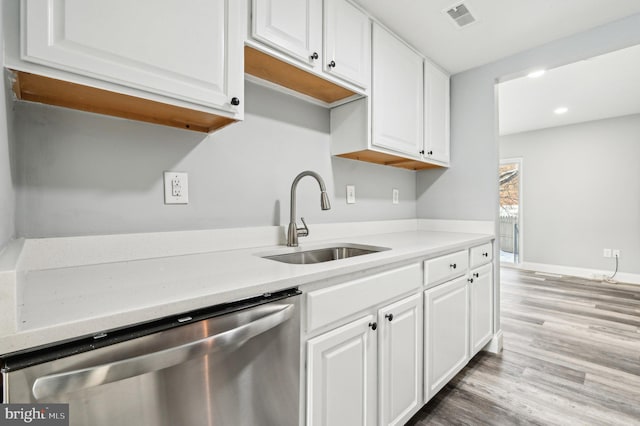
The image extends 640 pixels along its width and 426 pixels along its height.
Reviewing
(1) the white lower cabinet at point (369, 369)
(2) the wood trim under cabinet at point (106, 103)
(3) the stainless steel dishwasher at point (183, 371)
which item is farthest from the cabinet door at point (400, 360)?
(2) the wood trim under cabinet at point (106, 103)

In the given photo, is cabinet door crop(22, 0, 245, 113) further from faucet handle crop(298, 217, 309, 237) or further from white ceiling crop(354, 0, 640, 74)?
white ceiling crop(354, 0, 640, 74)

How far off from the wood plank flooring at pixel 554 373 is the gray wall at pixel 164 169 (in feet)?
4.07

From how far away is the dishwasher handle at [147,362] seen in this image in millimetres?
505

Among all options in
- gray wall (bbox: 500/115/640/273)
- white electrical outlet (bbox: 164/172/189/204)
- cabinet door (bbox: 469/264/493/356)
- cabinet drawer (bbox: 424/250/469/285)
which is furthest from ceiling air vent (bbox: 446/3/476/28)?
gray wall (bbox: 500/115/640/273)

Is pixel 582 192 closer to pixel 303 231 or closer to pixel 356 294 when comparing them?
pixel 303 231

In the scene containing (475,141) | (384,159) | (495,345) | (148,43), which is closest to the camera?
(148,43)

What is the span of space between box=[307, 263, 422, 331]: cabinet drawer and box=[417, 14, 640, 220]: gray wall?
1.26 m

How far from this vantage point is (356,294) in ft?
3.59

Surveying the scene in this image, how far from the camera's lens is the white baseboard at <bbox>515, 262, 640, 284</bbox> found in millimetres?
4223

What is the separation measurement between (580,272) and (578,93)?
8.88ft

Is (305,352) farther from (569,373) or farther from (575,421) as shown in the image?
(569,373)

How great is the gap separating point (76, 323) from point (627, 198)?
6026 millimetres

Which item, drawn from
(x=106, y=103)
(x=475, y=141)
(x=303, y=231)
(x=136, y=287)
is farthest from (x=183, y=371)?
(x=475, y=141)

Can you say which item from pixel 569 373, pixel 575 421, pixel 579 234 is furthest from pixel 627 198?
pixel 575 421
